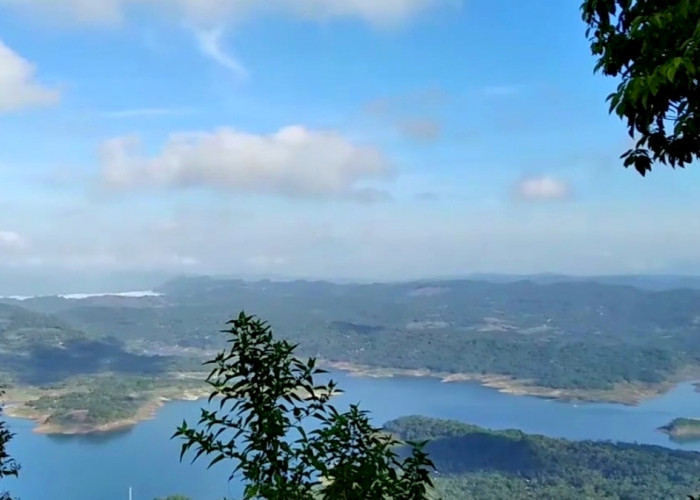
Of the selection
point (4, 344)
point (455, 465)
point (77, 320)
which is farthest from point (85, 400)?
point (77, 320)

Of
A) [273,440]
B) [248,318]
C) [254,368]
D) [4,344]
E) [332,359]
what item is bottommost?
[332,359]

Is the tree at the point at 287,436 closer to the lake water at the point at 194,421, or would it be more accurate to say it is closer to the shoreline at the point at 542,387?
the lake water at the point at 194,421

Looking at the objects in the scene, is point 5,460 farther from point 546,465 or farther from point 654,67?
point 546,465

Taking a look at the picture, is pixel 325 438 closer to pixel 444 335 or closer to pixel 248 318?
pixel 248 318

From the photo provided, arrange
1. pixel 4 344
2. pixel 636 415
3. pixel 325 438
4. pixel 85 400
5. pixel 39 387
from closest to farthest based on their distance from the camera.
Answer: pixel 325 438, pixel 85 400, pixel 39 387, pixel 4 344, pixel 636 415

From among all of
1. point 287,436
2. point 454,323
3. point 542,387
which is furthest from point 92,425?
point 454,323

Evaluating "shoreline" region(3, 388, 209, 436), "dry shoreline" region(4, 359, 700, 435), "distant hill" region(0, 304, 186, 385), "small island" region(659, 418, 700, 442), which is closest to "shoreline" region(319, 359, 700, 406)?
"dry shoreline" region(4, 359, 700, 435)

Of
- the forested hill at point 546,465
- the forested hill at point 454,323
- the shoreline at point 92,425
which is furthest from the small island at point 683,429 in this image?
the shoreline at point 92,425
